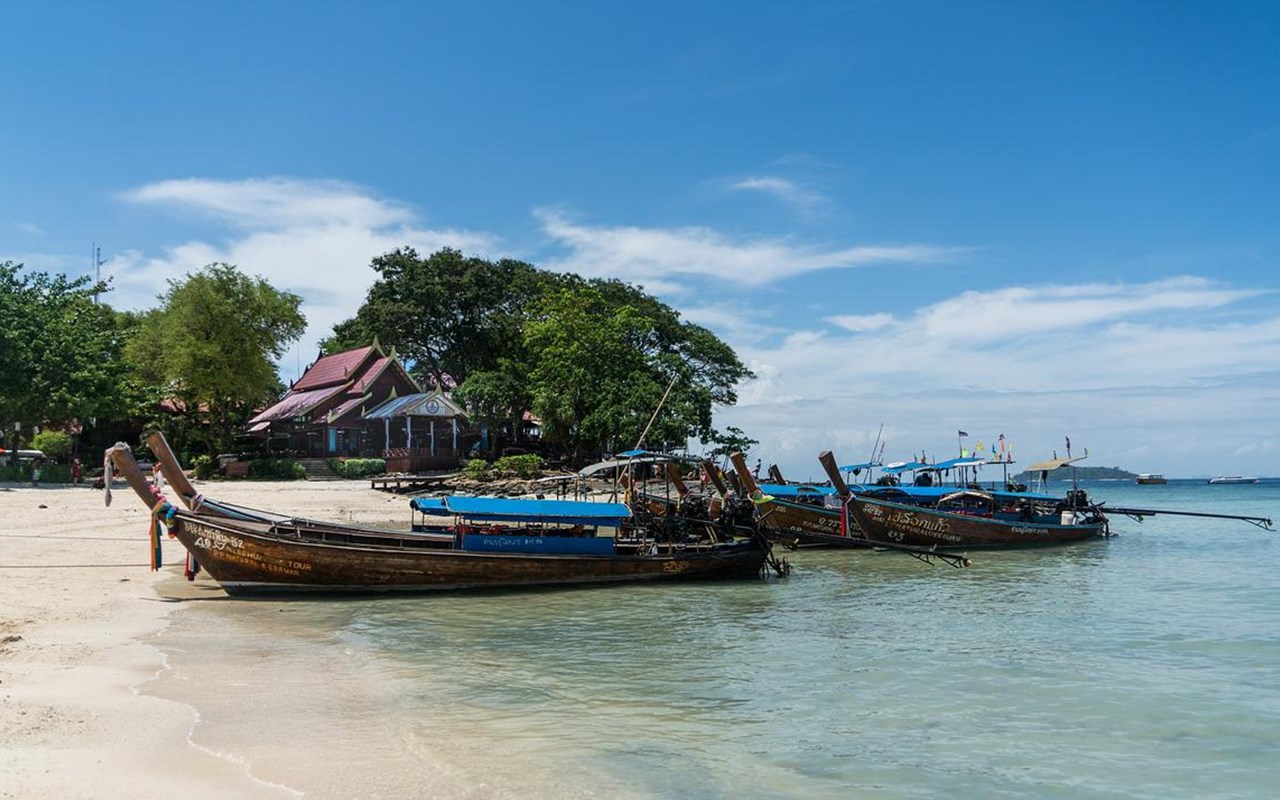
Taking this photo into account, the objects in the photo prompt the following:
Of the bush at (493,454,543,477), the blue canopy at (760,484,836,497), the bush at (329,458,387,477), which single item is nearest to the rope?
the blue canopy at (760,484,836,497)

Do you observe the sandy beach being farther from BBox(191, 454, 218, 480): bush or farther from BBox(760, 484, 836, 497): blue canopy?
BBox(191, 454, 218, 480): bush

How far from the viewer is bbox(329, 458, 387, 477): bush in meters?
43.1

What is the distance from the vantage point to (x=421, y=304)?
53.7 metres

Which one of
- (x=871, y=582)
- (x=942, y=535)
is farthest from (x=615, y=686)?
(x=942, y=535)

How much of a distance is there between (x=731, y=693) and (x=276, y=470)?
37.4m

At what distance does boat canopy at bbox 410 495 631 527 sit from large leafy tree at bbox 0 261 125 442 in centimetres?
2320

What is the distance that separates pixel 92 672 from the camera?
9.30 meters

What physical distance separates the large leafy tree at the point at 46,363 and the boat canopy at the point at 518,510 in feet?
76.1

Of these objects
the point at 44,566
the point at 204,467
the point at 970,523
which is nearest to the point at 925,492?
the point at 970,523

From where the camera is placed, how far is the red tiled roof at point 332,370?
163ft

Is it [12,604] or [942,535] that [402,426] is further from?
[12,604]

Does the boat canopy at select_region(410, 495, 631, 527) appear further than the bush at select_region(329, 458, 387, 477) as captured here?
No

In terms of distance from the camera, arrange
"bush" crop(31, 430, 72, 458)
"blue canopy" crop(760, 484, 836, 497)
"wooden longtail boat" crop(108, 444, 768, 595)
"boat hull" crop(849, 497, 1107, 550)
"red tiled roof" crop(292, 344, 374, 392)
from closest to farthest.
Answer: "wooden longtail boat" crop(108, 444, 768, 595), "boat hull" crop(849, 497, 1107, 550), "blue canopy" crop(760, 484, 836, 497), "bush" crop(31, 430, 72, 458), "red tiled roof" crop(292, 344, 374, 392)

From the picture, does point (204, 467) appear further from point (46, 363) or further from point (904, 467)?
point (904, 467)
